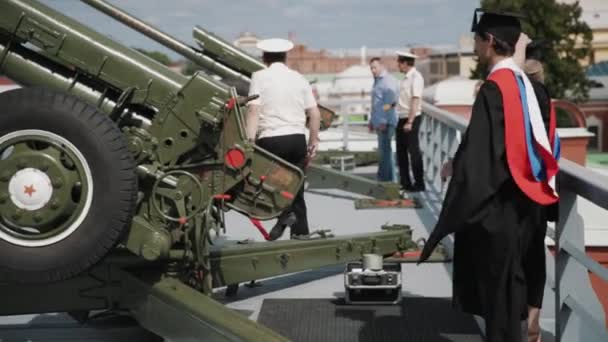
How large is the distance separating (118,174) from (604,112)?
66.9m

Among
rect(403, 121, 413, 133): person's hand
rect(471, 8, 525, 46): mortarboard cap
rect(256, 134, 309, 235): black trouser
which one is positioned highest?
rect(471, 8, 525, 46): mortarboard cap

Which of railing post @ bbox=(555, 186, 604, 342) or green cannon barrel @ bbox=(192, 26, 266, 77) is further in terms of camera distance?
green cannon barrel @ bbox=(192, 26, 266, 77)

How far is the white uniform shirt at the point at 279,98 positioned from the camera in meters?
7.14

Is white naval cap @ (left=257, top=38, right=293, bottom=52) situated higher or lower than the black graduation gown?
higher

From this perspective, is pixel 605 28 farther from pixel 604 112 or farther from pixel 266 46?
pixel 266 46

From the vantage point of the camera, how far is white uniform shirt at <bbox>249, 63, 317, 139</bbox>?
23.4 ft

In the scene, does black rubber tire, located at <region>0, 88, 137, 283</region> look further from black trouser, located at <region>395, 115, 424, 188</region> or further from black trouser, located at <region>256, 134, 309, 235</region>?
black trouser, located at <region>395, 115, 424, 188</region>

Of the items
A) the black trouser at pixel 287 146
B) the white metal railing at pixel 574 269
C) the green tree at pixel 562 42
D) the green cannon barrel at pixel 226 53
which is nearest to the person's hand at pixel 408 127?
the green cannon barrel at pixel 226 53

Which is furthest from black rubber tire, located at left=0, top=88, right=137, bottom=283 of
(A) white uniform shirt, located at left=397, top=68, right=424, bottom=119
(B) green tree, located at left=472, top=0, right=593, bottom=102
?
(B) green tree, located at left=472, top=0, right=593, bottom=102

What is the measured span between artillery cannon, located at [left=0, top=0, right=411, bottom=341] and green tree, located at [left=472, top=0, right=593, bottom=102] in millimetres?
48433

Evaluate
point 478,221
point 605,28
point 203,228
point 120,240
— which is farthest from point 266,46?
point 605,28

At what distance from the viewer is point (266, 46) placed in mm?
7152

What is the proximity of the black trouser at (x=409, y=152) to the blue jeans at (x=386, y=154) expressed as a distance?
20cm

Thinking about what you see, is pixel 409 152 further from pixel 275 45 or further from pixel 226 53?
pixel 275 45
